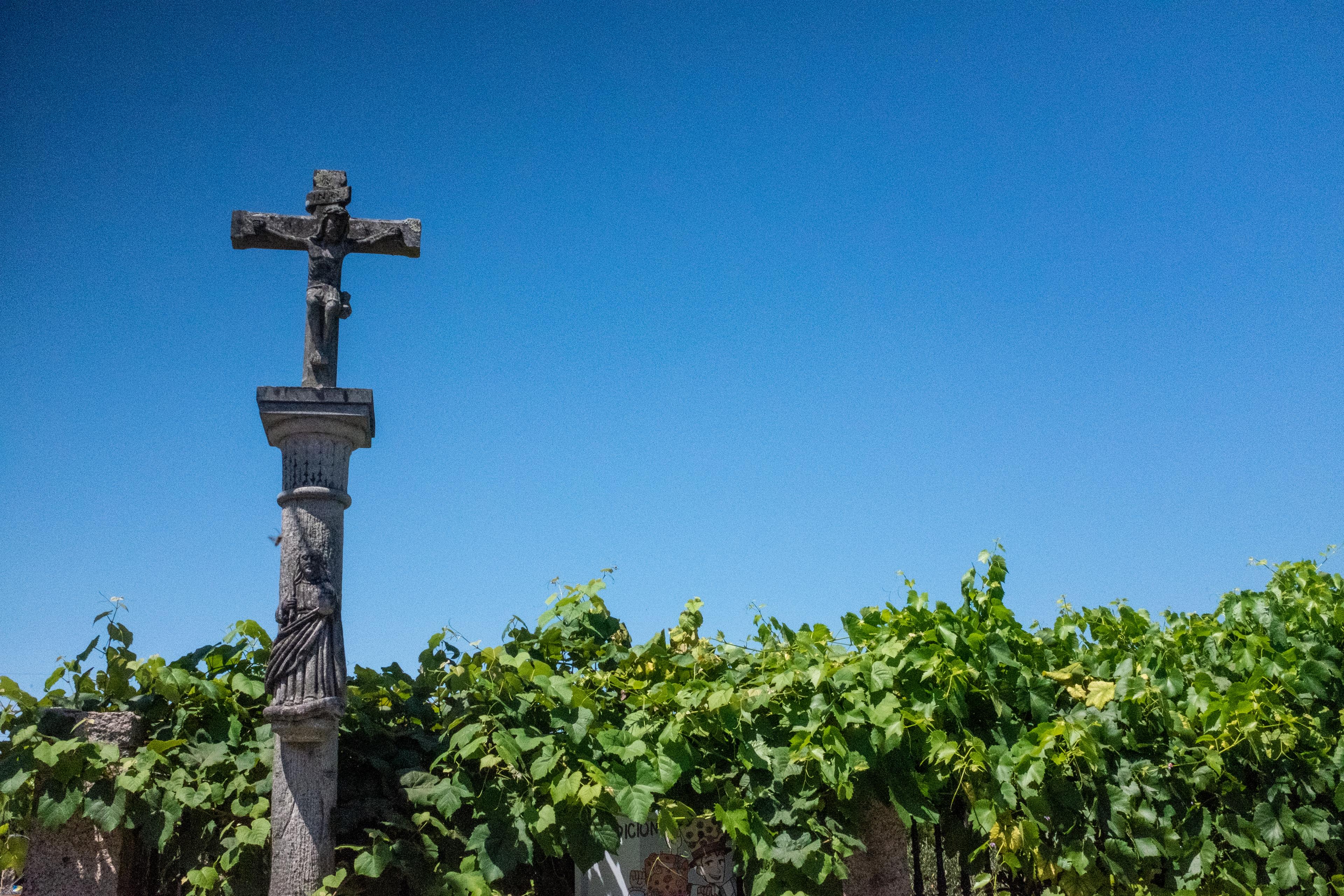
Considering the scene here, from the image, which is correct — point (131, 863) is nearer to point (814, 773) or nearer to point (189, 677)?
point (189, 677)

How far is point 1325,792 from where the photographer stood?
4773 millimetres

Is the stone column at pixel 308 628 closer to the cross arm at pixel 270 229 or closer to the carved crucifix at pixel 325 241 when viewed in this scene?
the carved crucifix at pixel 325 241

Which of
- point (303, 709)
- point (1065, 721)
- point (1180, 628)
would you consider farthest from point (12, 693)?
point (1180, 628)

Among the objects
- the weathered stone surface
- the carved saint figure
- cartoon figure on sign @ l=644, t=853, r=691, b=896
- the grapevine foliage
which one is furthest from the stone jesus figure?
the weathered stone surface

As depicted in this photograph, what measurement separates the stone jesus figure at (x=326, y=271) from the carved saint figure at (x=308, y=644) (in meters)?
0.75

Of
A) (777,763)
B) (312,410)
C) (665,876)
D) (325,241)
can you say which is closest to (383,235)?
(325,241)

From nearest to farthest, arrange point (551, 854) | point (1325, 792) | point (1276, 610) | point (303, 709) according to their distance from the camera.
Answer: point (303, 709), point (551, 854), point (1325, 792), point (1276, 610)

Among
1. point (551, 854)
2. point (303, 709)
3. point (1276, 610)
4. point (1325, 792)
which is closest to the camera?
point (303, 709)

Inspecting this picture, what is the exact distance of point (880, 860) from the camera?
184 inches

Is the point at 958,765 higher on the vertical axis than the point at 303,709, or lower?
lower

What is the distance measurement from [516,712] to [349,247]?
81.3 inches

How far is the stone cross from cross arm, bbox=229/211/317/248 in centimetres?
25

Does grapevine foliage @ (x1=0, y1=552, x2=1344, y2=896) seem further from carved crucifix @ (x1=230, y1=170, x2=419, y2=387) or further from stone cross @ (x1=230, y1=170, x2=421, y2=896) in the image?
carved crucifix @ (x1=230, y1=170, x2=419, y2=387)

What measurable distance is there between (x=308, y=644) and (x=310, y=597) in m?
0.17
